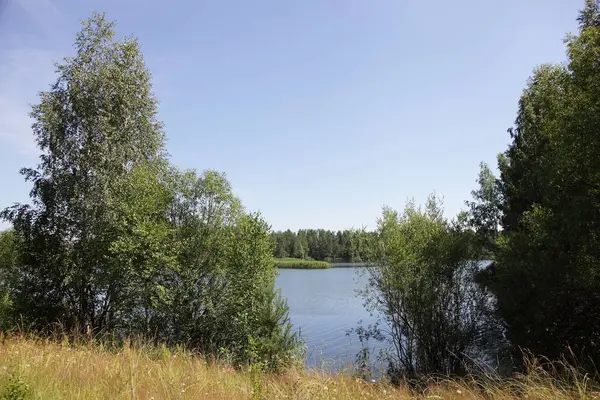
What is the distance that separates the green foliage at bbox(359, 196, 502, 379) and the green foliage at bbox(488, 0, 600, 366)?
1.31 meters

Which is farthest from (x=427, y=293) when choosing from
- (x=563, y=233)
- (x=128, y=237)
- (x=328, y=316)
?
(x=328, y=316)

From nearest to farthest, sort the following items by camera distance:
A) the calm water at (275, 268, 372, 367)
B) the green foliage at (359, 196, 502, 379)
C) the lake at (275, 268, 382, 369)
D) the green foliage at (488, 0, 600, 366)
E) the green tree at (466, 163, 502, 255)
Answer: the green foliage at (488, 0, 600, 366) < the green foliage at (359, 196, 502, 379) < the lake at (275, 268, 382, 369) < the calm water at (275, 268, 372, 367) < the green tree at (466, 163, 502, 255)

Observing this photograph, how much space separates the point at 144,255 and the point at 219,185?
12.2 feet

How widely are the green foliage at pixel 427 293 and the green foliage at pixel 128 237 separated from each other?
14.2ft

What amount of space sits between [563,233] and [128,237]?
14.1m

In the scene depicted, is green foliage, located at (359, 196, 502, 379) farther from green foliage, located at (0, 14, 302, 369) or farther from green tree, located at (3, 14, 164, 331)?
green tree, located at (3, 14, 164, 331)

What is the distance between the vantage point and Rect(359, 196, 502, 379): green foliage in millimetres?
16891

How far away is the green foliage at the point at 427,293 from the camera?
1689 centimetres

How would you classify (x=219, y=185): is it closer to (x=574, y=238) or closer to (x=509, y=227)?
(x=574, y=238)

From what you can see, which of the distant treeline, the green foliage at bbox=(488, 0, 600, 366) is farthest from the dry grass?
the distant treeline

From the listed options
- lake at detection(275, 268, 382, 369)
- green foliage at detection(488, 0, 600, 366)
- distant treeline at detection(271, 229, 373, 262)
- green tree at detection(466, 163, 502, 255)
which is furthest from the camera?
distant treeline at detection(271, 229, 373, 262)

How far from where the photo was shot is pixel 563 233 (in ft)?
42.4

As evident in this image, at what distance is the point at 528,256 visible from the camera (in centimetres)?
1579

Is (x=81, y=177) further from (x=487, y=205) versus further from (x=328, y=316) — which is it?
(x=487, y=205)
